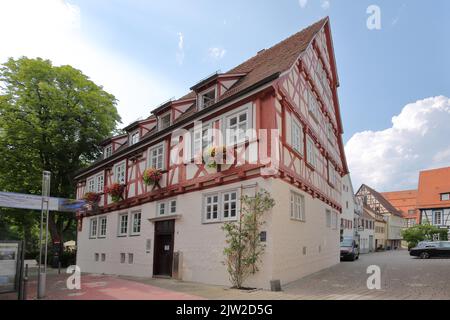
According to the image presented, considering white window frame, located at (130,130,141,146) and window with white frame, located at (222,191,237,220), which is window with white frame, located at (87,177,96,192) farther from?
window with white frame, located at (222,191,237,220)


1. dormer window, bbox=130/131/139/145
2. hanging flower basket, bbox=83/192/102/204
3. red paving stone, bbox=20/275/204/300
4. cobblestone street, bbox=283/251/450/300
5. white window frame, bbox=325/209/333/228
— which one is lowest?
red paving stone, bbox=20/275/204/300

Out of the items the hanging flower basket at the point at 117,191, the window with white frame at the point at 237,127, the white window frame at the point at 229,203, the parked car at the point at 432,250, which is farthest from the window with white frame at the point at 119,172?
the parked car at the point at 432,250

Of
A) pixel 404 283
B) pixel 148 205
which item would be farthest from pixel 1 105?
pixel 404 283

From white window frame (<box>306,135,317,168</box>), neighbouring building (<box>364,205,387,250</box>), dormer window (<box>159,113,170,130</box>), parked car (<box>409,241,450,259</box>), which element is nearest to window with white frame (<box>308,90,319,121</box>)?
white window frame (<box>306,135,317,168</box>)

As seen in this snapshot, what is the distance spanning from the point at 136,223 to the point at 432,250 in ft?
67.8

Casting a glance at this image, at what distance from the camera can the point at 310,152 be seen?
18.2 m

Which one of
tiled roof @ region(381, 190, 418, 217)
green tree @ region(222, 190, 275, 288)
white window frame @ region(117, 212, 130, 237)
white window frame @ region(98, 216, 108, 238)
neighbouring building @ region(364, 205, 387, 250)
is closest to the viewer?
green tree @ region(222, 190, 275, 288)

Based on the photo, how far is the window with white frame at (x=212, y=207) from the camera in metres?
14.6

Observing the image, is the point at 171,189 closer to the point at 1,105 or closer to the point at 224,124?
the point at 224,124

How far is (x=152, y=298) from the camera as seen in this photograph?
11070 mm

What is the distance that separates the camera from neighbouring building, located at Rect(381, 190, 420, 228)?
264 feet

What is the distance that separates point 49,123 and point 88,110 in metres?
2.84

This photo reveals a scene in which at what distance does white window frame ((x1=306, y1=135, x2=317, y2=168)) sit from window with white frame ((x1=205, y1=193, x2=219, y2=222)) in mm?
4790

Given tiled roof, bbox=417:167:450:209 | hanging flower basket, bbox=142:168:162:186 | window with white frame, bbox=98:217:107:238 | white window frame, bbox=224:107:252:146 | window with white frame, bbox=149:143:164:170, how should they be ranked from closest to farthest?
white window frame, bbox=224:107:252:146, hanging flower basket, bbox=142:168:162:186, window with white frame, bbox=149:143:164:170, window with white frame, bbox=98:217:107:238, tiled roof, bbox=417:167:450:209
